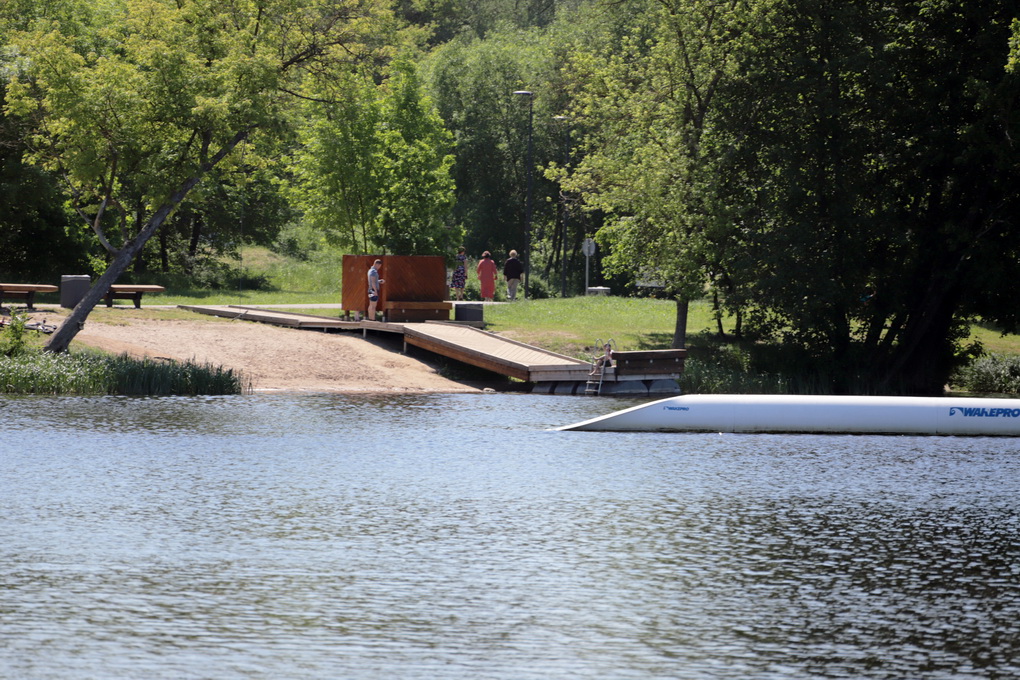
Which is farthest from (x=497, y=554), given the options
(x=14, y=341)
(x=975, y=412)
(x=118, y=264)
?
(x=118, y=264)

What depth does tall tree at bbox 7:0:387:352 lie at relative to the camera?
99.7ft

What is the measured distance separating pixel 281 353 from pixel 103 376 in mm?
6252

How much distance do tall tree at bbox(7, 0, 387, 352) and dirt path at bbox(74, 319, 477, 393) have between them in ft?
7.55

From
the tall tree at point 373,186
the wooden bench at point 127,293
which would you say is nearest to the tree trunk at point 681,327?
the tall tree at point 373,186

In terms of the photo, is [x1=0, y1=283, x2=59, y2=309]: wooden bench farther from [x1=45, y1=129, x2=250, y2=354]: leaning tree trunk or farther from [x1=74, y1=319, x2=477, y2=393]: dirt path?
[x1=45, y1=129, x2=250, y2=354]: leaning tree trunk

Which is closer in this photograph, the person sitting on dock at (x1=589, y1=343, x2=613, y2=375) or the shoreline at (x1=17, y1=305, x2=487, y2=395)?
the person sitting on dock at (x1=589, y1=343, x2=613, y2=375)

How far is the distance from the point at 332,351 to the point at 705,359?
34.4 ft

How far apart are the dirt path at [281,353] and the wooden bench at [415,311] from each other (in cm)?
146

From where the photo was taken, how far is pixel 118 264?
32.4m

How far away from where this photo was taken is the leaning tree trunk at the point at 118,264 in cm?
3069

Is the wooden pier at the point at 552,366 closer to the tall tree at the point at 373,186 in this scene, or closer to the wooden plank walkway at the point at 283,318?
the wooden plank walkway at the point at 283,318

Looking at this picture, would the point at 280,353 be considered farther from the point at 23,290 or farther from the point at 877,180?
the point at 877,180

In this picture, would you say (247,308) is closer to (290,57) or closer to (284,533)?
(290,57)

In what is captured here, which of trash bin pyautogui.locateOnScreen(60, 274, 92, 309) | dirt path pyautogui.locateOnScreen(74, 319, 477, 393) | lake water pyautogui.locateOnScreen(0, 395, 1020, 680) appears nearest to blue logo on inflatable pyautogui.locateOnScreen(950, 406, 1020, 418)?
lake water pyautogui.locateOnScreen(0, 395, 1020, 680)
